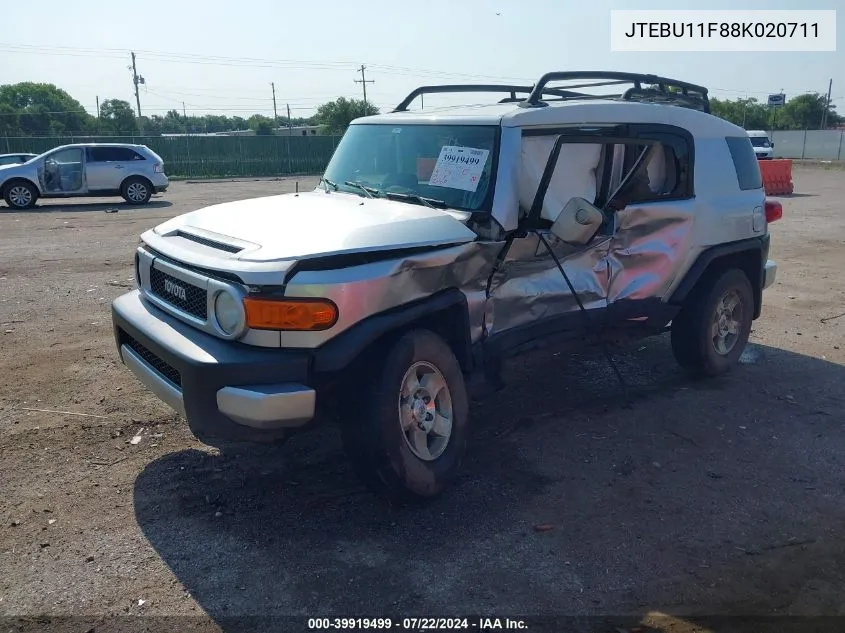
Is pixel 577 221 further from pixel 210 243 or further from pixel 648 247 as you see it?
pixel 210 243

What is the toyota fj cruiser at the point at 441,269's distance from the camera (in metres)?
3.38

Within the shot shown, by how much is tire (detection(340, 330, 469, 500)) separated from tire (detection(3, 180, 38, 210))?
17920mm

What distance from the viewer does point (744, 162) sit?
6.00 metres

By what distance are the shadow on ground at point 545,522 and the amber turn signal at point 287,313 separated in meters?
1.04

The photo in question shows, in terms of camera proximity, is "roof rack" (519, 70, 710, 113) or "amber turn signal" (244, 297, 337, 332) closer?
"amber turn signal" (244, 297, 337, 332)

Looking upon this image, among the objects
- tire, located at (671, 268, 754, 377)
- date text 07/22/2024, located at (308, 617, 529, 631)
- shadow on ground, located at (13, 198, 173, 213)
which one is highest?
shadow on ground, located at (13, 198, 173, 213)

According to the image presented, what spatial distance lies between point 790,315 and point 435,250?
18.2ft

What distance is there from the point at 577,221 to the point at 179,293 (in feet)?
7.07

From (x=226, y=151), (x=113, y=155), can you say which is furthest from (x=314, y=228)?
(x=226, y=151)

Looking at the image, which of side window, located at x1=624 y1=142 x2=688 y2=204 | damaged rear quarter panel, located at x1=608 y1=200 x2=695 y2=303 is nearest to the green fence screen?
side window, located at x1=624 y1=142 x2=688 y2=204

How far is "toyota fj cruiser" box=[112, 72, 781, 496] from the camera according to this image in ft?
11.1

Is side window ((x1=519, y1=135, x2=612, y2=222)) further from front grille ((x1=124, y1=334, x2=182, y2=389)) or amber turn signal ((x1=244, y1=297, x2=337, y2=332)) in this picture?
front grille ((x1=124, y1=334, x2=182, y2=389))

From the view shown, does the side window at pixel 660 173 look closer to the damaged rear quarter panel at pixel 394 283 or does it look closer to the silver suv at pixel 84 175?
the damaged rear quarter panel at pixel 394 283

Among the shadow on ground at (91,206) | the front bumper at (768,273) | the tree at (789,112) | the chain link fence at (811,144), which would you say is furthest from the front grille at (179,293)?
the tree at (789,112)
